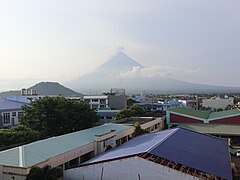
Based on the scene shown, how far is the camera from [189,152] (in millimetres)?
15898

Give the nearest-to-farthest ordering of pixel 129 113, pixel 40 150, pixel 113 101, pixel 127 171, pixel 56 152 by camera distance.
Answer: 1. pixel 127 171
2. pixel 40 150
3. pixel 56 152
4. pixel 129 113
5. pixel 113 101

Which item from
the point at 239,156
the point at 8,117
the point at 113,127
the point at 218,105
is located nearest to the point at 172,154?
the point at 113,127

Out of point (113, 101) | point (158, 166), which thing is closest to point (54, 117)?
point (158, 166)

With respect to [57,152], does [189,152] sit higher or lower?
lower

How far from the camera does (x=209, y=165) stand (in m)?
14.3

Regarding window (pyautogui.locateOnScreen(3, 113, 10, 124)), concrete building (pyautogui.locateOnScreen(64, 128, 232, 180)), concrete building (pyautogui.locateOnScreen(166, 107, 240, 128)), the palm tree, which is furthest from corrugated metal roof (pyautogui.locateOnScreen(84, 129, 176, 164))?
window (pyautogui.locateOnScreen(3, 113, 10, 124))

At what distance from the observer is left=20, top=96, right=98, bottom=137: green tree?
25.9m

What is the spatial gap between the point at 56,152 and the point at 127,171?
14.1 ft

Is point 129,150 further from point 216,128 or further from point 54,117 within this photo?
point 216,128

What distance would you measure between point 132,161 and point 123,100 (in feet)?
169

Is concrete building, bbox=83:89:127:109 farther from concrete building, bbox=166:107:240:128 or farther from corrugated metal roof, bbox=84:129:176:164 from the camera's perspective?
corrugated metal roof, bbox=84:129:176:164

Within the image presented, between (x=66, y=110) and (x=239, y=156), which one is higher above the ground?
(x=66, y=110)

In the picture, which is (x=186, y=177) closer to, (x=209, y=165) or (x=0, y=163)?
(x=209, y=165)

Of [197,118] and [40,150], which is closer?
[40,150]
